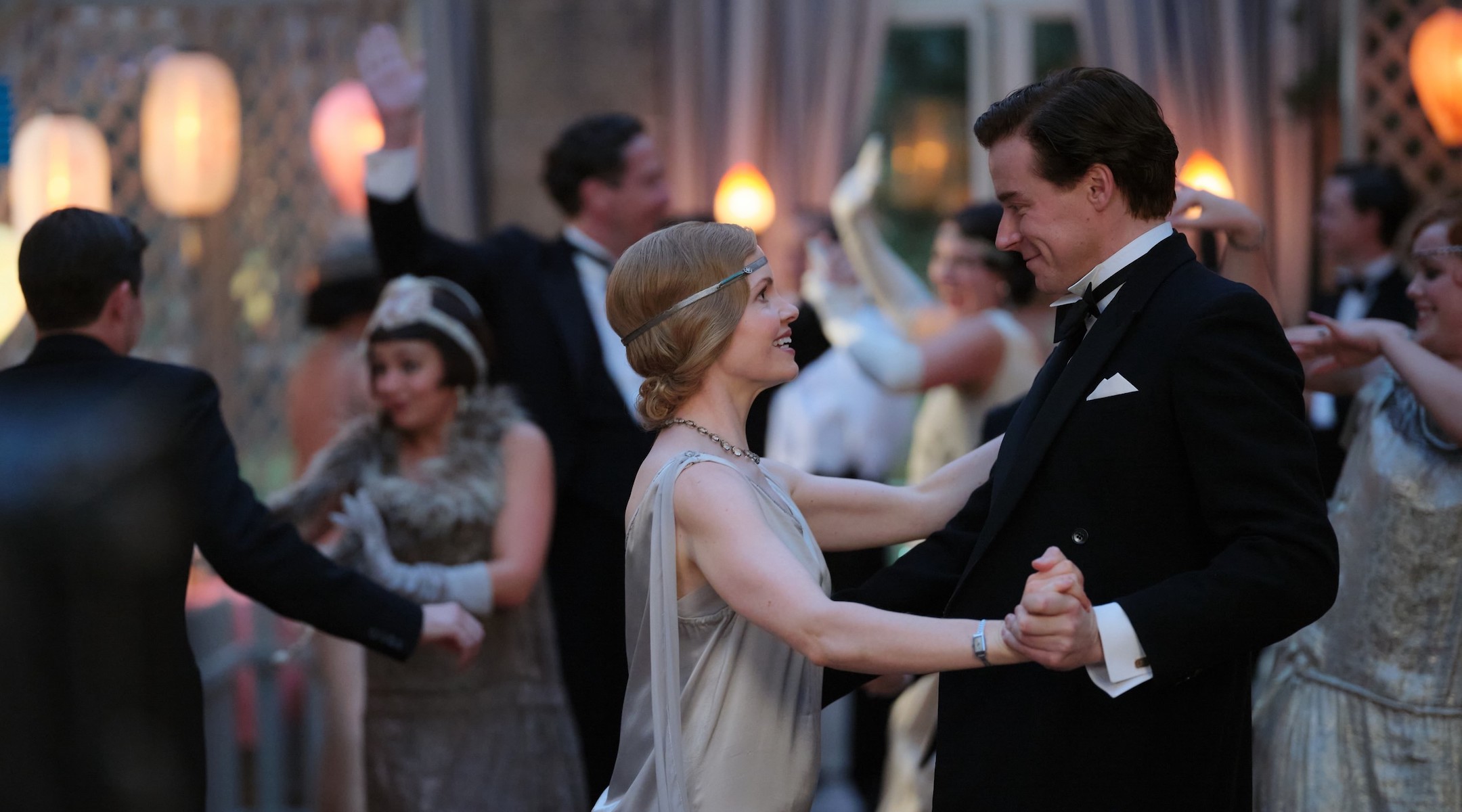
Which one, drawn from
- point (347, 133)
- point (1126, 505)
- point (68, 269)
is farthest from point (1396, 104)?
point (68, 269)

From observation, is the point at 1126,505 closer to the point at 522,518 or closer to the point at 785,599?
the point at 785,599

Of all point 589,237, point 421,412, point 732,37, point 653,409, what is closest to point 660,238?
point 653,409

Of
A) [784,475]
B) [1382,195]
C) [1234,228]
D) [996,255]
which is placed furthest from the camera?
[1382,195]

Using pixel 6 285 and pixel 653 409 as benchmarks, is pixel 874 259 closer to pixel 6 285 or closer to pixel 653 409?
pixel 6 285

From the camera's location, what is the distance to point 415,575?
115 inches

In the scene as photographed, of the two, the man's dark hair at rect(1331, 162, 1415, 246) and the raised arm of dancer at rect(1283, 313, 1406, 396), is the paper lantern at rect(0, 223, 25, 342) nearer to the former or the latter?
the raised arm of dancer at rect(1283, 313, 1406, 396)

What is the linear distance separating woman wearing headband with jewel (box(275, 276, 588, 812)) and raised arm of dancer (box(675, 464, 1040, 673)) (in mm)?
1208

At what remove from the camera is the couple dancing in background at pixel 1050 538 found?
1657mm

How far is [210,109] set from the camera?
5172 millimetres

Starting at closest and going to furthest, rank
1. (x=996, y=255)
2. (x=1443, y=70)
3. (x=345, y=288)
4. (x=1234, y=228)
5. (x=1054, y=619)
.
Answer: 1. (x=1054, y=619)
2. (x=1234, y=228)
3. (x=996, y=255)
4. (x=345, y=288)
5. (x=1443, y=70)

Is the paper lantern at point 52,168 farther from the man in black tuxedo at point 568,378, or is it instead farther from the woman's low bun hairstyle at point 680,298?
the woman's low bun hairstyle at point 680,298

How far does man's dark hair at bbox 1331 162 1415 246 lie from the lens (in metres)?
4.52

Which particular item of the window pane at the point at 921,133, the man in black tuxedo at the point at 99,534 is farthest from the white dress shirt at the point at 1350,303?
the man in black tuxedo at the point at 99,534

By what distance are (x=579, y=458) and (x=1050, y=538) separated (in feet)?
5.59
